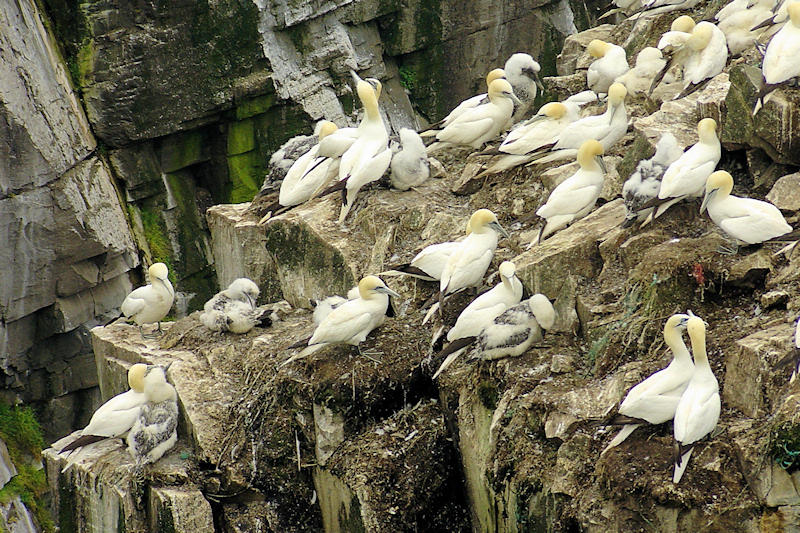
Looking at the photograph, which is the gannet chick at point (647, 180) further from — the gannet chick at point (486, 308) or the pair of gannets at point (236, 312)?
the pair of gannets at point (236, 312)

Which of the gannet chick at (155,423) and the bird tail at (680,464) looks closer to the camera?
the bird tail at (680,464)

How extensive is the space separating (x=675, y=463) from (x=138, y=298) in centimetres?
556

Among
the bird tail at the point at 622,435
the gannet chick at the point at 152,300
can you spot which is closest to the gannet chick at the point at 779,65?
the bird tail at the point at 622,435

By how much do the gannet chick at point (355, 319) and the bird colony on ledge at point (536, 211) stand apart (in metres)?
0.01

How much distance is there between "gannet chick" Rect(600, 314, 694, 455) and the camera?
578cm

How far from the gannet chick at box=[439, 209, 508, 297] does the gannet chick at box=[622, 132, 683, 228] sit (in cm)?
105

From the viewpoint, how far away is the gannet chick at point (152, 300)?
30.9 ft

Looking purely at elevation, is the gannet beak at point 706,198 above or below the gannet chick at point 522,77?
below

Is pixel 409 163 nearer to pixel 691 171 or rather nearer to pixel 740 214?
pixel 691 171

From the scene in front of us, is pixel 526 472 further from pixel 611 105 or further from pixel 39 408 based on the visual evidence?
pixel 39 408

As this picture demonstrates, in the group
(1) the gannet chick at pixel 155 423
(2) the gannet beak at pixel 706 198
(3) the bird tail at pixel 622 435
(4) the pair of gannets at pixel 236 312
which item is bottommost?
(3) the bird tail at pixel 622 435

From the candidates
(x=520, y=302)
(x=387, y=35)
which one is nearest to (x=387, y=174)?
(x=520, y=302)

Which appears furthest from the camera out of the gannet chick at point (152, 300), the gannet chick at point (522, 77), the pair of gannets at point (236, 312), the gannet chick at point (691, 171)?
the gannet chick at point (522, 77)

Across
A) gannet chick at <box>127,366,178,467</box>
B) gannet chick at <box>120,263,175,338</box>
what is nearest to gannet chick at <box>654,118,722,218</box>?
gannet chick at <box>127,366,178,467</box>
